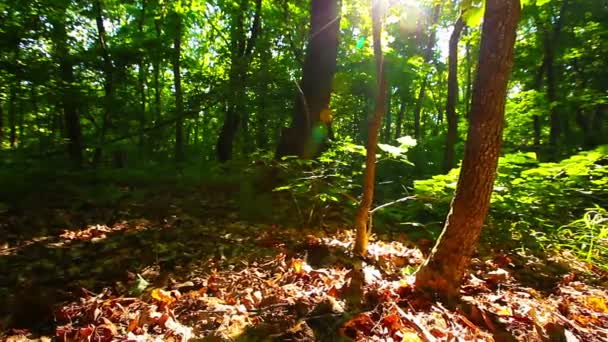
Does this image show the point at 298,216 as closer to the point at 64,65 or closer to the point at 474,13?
the point at 474,13

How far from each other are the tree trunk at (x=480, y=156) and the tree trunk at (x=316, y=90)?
3.48 metres

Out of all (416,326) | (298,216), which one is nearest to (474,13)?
(416,326)

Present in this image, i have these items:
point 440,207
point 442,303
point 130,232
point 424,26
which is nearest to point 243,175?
point 130,232

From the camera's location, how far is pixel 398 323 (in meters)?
2.12

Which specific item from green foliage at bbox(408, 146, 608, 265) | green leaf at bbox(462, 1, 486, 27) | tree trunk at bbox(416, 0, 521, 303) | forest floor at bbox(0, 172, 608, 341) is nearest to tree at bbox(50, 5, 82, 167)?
forest floor at bbox(0, 172, 608, 341)

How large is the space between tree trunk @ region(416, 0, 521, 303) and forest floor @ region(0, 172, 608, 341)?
0.75 feet

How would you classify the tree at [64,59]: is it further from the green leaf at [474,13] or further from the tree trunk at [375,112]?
the green leaf at [474,13]

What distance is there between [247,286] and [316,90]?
13.6 feet

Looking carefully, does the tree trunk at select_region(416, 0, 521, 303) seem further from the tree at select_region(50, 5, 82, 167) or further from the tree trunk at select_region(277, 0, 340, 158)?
the tree at select_region(50, 5, 82, 167)

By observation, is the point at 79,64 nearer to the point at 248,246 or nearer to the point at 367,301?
the point at 248,246

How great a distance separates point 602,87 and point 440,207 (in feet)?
29.8

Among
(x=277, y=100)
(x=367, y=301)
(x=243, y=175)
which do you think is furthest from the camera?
(x=277, y=100)

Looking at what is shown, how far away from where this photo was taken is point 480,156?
231cm

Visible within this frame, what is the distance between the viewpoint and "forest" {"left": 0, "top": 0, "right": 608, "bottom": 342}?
224 cm
